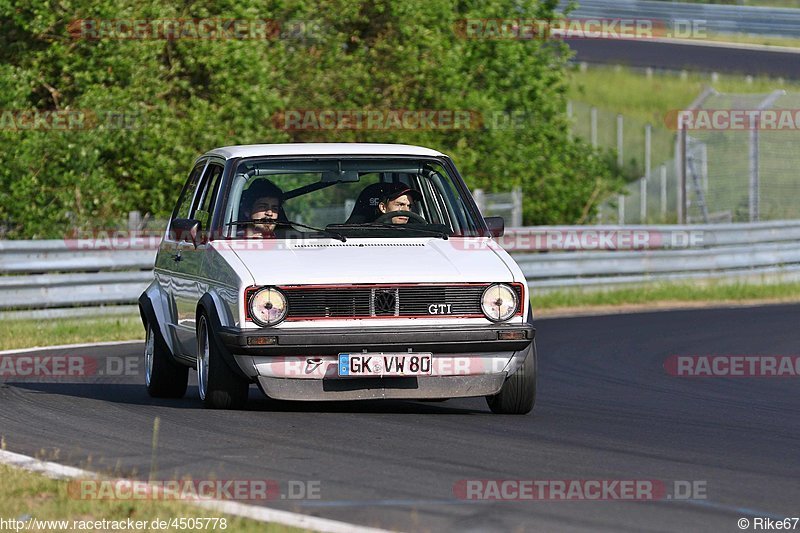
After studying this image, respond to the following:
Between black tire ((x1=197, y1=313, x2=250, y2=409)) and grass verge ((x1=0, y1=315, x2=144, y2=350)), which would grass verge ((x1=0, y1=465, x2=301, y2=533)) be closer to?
black tire ((x1=197, y1=313, x2=250, y2=409))

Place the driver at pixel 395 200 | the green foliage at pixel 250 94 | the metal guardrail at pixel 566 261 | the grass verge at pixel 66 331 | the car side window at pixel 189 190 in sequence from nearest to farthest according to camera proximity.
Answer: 1. the driver at pixel 395 200
2. the car side window at pixel 189 190
3. the grass verge at pixel 66 331
4. the metal guardrail at pixel 566 261
5. the green foliage at pixel 250 94

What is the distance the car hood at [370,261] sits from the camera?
360 inches

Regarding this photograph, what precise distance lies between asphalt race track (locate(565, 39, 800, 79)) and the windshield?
3663 centimetres

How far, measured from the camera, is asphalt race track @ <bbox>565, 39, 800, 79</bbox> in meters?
47.1

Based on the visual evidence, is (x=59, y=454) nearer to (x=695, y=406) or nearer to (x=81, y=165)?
(x=695, y=406)

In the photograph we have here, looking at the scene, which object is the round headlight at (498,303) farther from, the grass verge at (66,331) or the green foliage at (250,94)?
the green foliage at (250,94)

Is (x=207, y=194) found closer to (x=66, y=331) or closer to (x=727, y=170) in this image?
(x=66, y=331)

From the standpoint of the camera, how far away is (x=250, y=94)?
2406 centimetres

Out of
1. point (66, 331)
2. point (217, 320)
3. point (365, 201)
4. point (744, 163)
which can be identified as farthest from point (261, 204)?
point (744, 163)

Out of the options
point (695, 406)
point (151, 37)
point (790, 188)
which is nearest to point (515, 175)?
point (790, 188)

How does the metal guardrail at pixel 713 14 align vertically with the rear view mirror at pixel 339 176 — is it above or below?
above

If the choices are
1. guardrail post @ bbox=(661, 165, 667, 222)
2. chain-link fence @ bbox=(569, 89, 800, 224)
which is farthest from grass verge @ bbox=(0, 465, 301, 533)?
guardrail post @ bbox=(661, 165, 667, 222)

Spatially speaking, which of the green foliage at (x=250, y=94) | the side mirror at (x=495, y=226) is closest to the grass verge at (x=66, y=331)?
the green foliage at (x=250, y=94)

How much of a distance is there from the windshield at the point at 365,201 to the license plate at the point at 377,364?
1112 millimetres
